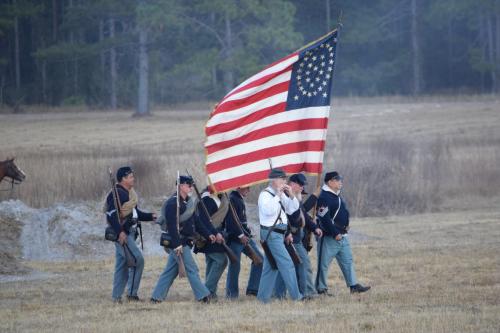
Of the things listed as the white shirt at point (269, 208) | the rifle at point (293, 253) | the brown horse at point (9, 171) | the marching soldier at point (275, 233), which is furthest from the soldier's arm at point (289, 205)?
the brown horse at point (9, 171)

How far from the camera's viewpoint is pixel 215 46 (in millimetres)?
57531

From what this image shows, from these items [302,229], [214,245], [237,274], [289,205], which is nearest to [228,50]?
[237,274]

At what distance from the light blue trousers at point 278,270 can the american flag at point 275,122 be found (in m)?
1.33

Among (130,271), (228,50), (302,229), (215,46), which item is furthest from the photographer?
(215,46)

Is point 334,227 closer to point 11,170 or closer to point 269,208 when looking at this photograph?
point 269,208

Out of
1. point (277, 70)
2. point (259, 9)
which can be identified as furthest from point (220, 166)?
point (259, 9)

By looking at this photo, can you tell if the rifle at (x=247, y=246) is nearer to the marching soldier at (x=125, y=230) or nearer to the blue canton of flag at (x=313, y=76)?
the marching soldier at (x=125, y=230)

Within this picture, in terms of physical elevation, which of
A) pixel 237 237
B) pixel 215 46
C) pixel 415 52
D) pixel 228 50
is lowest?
pixel 237 237

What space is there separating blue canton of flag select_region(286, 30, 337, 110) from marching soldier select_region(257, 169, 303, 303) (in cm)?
189

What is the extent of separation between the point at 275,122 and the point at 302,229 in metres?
1.70

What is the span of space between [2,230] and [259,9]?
1178 inches

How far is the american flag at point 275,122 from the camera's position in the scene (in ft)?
50.9

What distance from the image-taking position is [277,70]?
52.1 feet

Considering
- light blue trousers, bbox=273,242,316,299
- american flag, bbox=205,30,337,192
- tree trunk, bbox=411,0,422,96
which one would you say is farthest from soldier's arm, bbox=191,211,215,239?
tree trunk, bbox=411,0,422,96
